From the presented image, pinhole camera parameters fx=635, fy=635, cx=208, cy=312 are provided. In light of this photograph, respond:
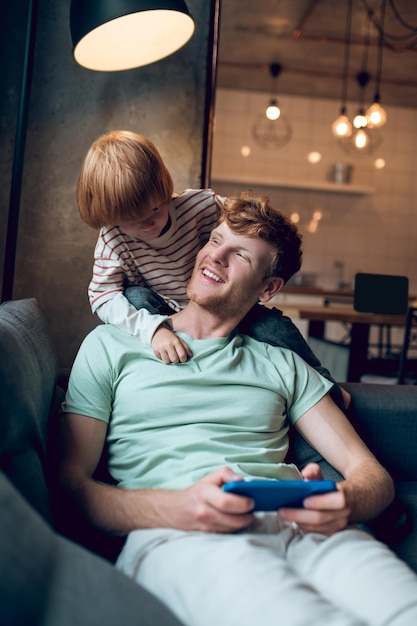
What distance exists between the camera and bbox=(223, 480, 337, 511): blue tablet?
1047 mm

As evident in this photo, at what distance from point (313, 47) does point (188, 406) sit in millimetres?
4913

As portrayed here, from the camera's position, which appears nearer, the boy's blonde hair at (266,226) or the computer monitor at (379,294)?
the boy's blonde hair at (266,226)

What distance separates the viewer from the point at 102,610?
2.63 feet

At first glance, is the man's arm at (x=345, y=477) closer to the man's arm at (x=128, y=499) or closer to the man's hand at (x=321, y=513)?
the man's hand at (x=321, y=513)

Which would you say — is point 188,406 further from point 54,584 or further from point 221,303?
point 54,584

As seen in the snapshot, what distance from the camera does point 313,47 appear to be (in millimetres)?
5535

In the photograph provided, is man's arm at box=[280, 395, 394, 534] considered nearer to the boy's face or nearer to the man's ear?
the man's ear

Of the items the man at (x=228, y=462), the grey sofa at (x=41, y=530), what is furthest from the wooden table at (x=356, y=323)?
the man at (x=228, y=462)

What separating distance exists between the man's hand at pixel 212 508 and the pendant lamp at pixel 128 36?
4.11 feet

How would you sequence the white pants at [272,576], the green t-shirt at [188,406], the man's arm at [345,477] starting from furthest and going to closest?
the green t-shirt at [188,406] → the man's arm at [345,477] → the white pants at [272,576]

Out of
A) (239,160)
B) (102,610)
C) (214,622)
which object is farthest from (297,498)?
(239,160)

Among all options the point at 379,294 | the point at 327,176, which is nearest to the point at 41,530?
the point at 379,294

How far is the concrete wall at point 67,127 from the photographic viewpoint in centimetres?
221

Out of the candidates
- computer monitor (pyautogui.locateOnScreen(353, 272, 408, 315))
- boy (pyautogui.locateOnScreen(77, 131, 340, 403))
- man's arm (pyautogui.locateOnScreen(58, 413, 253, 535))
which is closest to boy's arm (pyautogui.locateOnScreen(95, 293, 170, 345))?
boy (pyautogui.locateOnScreen(77, 131, 340, 403))
